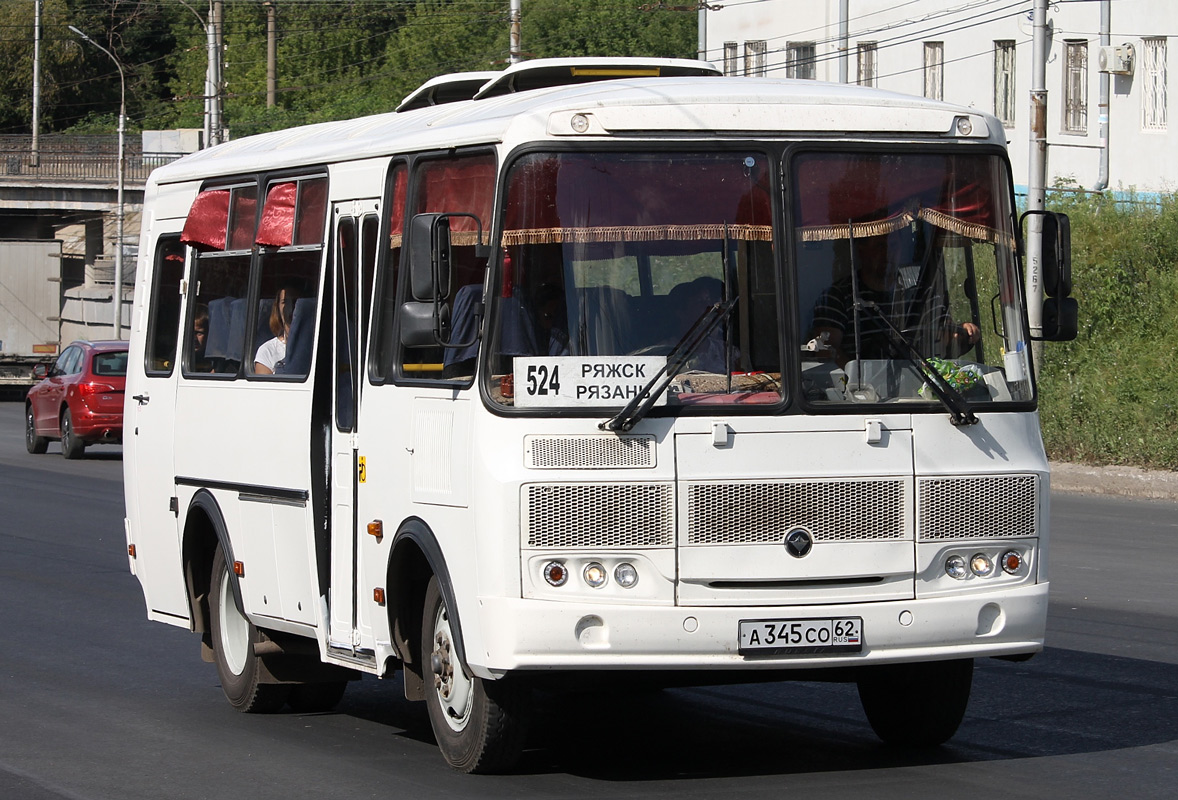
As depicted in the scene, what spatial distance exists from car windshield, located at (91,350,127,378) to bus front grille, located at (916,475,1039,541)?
Answer: 74.5 ft

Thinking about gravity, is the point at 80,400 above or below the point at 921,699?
above

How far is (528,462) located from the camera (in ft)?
23.7

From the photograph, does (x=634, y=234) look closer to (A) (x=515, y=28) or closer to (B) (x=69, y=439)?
(B) (x=69, y=439)

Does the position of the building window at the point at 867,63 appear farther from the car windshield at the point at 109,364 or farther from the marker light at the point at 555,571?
the marker light at the point at 555,571

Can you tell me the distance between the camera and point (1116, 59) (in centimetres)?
3600

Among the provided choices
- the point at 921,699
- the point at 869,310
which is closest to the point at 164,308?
the point at 869,310

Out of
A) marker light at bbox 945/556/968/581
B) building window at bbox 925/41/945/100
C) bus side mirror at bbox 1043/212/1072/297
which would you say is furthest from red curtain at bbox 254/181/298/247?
building window at bbox 925/41/945/100

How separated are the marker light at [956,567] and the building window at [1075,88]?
1446 inches

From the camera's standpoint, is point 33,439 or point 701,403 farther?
point 33,439

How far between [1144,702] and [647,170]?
149 inches

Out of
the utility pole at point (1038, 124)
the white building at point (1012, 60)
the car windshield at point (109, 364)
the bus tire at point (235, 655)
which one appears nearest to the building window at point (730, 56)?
the white building at point (1012, 60)

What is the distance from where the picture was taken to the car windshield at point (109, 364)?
28.9m

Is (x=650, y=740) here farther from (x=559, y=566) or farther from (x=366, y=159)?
(x=366, y=159)

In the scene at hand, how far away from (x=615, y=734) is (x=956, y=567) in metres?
1.99
